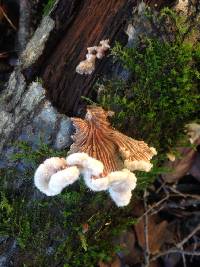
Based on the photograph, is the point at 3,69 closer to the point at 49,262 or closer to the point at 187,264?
the point at 49,262

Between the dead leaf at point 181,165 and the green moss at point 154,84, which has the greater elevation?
the green moss at point 154,84

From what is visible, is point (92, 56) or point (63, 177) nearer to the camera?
point (63, 177)

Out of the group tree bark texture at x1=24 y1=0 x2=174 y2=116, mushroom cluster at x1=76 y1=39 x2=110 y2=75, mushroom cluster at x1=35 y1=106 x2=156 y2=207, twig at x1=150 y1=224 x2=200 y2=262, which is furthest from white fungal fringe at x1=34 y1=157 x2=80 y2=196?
twig at x1=150 y1=224 x2=200 y2=262

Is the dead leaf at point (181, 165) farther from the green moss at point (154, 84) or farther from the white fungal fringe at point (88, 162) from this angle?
the white fungal fringe at point (88, 162)

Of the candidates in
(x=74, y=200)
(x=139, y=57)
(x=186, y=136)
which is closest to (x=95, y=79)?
(x=139, y=57)

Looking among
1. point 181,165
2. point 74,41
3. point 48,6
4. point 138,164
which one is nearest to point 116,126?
point 138,164

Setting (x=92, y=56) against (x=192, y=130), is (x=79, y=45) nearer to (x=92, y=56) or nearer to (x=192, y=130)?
(x=92, y=56)

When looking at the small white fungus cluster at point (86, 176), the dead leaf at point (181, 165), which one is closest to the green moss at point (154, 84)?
the small white fungus cluster at point (86, 176)
